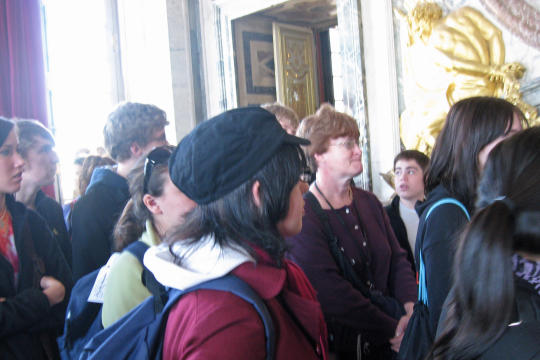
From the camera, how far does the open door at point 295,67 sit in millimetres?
7289

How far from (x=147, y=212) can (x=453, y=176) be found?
1102mm

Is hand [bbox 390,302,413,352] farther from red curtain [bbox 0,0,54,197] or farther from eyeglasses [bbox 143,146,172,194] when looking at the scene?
red curtain [bbox 0,0,54,197]

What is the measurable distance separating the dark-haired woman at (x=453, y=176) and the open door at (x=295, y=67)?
5.56 meters

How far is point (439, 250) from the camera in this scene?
1611 millimetres

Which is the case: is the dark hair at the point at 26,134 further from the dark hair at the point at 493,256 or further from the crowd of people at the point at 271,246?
the dark hair at the point at 493,256

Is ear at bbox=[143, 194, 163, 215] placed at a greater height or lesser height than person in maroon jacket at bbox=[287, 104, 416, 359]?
greater

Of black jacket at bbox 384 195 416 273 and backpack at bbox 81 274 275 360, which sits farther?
black jacket at bbox 384 195 416 273

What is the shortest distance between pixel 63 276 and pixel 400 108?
4197 mm

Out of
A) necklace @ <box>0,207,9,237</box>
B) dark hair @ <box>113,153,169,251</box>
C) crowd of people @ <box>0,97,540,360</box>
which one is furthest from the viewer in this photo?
necklace @ <box>0,207,9,237</box>

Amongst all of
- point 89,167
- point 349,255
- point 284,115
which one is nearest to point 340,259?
point 349,255

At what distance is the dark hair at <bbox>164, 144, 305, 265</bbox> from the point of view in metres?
1.17

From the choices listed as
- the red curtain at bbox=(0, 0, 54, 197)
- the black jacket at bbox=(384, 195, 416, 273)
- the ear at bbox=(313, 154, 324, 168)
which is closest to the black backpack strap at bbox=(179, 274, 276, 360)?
the ear at bbox=(313, 154, 324, 168)

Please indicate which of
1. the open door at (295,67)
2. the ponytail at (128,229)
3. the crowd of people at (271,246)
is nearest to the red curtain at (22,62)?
the open door at (295,67)

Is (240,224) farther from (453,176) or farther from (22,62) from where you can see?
(22,62)
